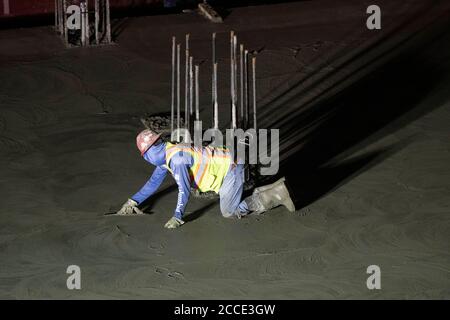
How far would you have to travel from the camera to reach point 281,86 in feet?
47.0

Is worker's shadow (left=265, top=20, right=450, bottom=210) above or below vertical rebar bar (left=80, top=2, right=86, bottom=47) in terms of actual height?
below

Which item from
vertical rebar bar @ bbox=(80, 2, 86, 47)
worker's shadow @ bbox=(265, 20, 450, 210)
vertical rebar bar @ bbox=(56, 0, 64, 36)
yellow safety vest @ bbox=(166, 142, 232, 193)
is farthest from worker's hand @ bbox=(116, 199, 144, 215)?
vertical rebar bar @ bbox=(56, 0, 64, 36)

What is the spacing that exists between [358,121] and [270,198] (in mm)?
2168

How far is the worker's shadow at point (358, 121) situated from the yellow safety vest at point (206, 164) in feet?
2.58

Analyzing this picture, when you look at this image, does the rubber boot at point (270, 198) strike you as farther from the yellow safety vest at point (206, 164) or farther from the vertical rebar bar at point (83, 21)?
the vertical rebar bar at point (83, 21)

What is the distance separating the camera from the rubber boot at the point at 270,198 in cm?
1182

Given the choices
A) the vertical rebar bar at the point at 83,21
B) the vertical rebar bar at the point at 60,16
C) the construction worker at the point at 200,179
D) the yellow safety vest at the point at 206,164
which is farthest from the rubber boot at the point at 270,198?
the vertical rebar bar at the point at 60,16

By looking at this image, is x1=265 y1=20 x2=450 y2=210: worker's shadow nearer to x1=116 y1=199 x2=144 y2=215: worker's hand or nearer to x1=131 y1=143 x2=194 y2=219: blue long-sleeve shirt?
x1=131 y1=143 x2=194 y2=219: blue long-sleeve shirt

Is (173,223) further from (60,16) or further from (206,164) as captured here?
(60,16)

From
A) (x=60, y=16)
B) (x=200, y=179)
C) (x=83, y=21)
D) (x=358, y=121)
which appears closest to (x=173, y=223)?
(x=200, y=179)

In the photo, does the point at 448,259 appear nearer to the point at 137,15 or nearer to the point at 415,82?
the point at 415,82

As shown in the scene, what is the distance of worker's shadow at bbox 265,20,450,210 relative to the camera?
1266cm

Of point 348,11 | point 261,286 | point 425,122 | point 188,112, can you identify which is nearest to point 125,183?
point 188,112

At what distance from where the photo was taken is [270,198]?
11.9 m
